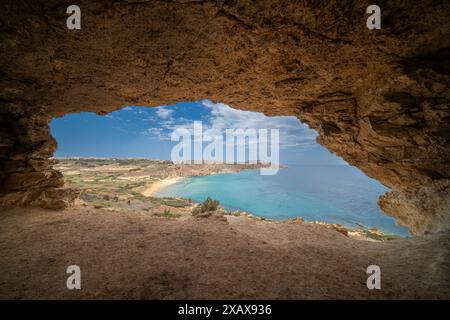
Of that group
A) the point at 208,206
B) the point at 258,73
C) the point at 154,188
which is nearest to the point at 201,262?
the point at 258,73

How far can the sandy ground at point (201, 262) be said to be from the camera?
3.71 m

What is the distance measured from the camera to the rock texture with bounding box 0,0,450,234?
14.1ft

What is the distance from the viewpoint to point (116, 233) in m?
6.73

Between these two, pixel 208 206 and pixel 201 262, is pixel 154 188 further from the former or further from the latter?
pixel 201 262

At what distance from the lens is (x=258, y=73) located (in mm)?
6355

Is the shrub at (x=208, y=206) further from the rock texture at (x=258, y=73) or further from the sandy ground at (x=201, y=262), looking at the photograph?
the rock texture at (x=258, y=73)

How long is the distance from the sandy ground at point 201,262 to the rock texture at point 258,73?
2.35 meters

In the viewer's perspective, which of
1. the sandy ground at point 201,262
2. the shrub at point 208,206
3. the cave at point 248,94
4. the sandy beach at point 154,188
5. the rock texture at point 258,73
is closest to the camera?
the sandy ground at point 201,262

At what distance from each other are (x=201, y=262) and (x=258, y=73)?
587 cm

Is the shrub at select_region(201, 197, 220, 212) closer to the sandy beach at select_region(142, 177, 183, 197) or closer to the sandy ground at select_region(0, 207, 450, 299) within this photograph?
the sandy ground at select_region(0, 207, 450, 299)

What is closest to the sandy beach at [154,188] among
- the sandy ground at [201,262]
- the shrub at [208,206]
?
the shrub at [208,206]

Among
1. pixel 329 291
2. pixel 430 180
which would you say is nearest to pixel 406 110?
pixel 430 180

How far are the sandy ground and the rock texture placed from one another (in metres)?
2.35

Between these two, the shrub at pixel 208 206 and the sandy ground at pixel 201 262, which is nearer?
the sandy ground at pixel 201 262
